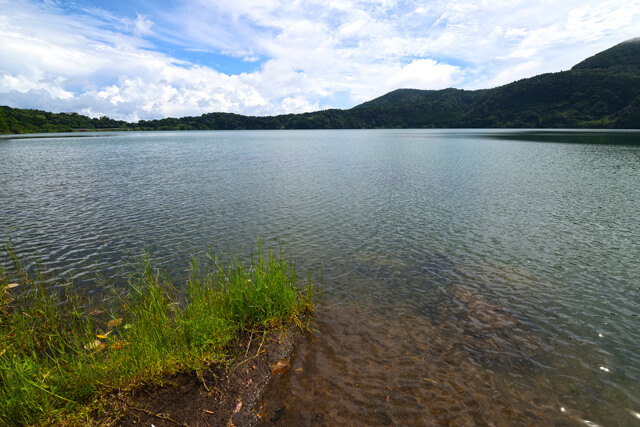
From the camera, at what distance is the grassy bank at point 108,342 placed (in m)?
5.64

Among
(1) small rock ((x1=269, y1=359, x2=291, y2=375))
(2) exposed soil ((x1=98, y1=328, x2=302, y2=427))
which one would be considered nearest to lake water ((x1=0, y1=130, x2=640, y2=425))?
(1) small rock ((x1=269, y1=359, x2=291, y2=375))

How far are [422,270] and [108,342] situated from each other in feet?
40.0

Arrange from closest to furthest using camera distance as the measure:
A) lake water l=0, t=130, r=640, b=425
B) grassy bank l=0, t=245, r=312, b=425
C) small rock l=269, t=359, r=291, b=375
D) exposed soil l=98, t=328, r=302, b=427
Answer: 1. grassy bank l=0, t=245, r=312, b=425
2. exposed soil l=98, t=328, r=302, b=427
3. lake water l=0, t=130, r=640, b=425
4. small rock l=269, t=359, r=291, b=375

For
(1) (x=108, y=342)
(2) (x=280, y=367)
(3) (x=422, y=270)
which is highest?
(1) (x=108, y=342)

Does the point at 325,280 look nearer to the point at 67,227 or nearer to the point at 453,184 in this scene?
the point at 67,227

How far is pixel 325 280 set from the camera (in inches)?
526

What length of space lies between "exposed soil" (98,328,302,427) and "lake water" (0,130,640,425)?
618mm

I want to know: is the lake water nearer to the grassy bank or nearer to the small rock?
the small rock

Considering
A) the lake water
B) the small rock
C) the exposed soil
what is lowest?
the lake water

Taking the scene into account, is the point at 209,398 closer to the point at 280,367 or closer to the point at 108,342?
the point at 280,367

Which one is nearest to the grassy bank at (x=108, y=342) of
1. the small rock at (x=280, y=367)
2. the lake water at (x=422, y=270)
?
the small rock at (x=280, y=367)

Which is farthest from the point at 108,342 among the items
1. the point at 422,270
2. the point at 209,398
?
the point at 422,270

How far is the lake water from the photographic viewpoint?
7.34m

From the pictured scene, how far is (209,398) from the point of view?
651 cm
